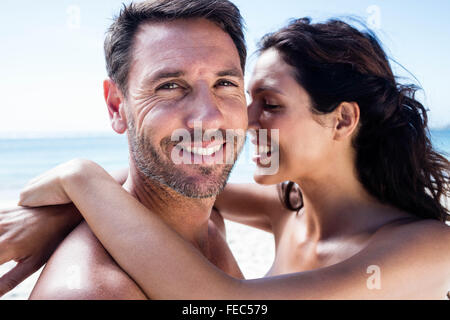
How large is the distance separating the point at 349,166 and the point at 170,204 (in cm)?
115

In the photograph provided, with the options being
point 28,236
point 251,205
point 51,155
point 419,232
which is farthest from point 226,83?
point 51,155

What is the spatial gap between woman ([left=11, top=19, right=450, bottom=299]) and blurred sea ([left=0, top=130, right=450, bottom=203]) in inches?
451

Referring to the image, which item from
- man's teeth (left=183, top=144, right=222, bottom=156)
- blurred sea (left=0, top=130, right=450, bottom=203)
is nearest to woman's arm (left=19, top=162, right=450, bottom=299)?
man's teeth (left=183, top=144, right=222, bottom=156)

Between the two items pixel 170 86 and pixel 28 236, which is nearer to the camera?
pixel 28 236

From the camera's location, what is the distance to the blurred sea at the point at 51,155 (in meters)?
15.2

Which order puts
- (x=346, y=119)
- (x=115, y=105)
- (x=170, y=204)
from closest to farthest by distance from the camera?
(x=170, y=204) < (x=115, y=105) < (x=346, y=119)

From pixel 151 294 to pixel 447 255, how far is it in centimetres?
131

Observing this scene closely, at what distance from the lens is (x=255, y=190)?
3.02 m

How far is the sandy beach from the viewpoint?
5.11 meters

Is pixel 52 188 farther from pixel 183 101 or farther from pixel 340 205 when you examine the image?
pixel 340 205

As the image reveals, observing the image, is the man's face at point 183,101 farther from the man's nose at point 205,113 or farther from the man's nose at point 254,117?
the man's nose at point 254,117

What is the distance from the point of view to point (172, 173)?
162 centimetres
